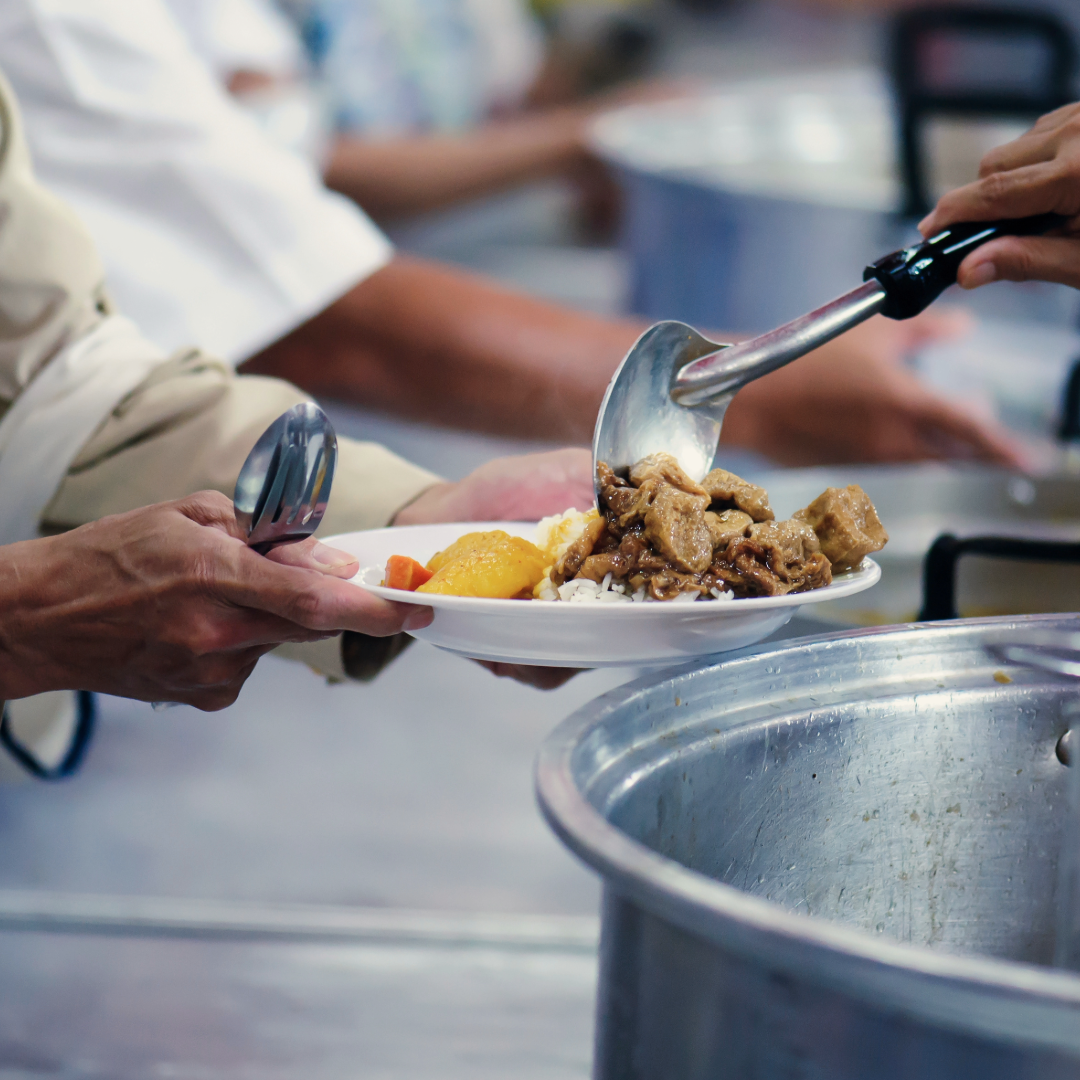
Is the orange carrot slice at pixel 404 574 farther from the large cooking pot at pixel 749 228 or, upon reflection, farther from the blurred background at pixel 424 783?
the large cooking pot at pixel 749 228

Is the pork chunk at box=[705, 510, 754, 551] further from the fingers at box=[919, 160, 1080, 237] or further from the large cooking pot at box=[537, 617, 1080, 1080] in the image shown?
the fingers at box=[919, 160, 1080, 237]

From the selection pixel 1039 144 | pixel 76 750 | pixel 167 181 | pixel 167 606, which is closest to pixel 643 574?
pixel 167 606

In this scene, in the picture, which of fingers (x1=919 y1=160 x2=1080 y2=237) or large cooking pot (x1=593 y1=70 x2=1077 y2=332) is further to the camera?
large cooking pot (x1=593 y1=70 x2=1077 y2=332)

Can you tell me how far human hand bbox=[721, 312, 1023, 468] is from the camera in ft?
4.14

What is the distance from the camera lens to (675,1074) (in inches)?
15.9

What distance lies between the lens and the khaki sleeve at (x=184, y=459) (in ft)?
2.83

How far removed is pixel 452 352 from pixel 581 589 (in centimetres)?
104

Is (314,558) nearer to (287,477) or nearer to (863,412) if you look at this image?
(287,477)

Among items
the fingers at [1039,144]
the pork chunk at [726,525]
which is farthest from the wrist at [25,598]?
the fingers at [1039,144]

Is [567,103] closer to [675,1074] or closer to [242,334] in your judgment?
[242,334]

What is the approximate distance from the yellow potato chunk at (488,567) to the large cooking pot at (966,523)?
362 millimetres

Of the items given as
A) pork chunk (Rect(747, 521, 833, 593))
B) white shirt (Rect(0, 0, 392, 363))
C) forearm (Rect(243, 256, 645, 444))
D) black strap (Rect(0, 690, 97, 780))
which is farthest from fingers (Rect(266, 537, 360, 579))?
forearm (Rect(243, 256, 645, 444))

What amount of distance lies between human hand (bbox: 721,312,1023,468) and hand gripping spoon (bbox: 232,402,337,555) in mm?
819

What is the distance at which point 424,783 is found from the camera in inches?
51.5
